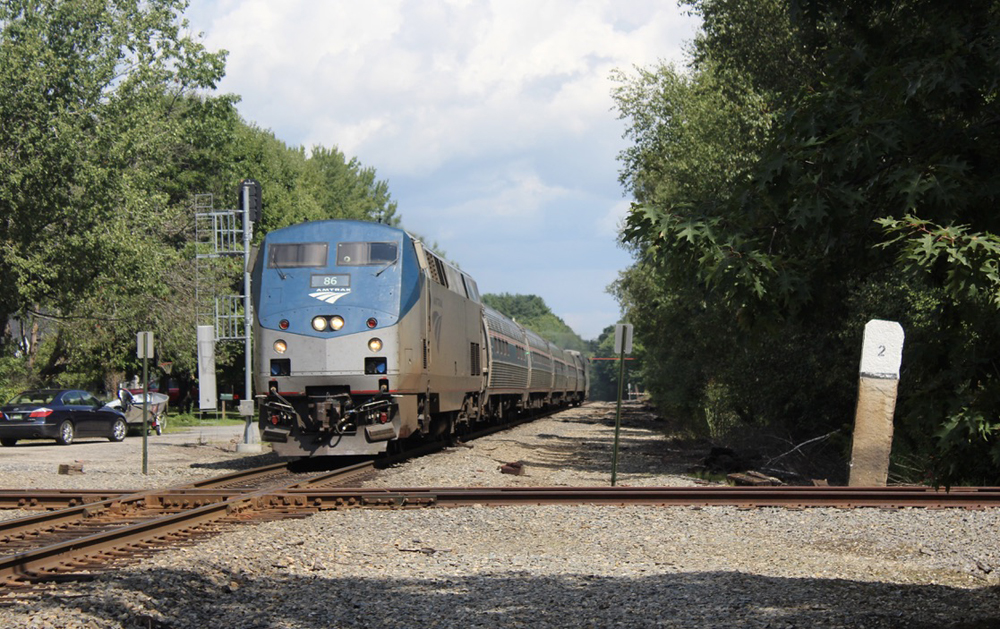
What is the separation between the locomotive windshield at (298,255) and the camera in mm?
17031

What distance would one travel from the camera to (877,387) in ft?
42.1

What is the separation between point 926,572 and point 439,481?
8377 mm

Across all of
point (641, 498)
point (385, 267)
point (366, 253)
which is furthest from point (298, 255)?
point (641, 498)

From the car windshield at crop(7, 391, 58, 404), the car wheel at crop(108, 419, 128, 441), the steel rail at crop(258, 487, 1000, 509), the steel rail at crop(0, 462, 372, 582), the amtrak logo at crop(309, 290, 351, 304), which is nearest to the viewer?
the steel rail at crop(0, 462, 372, 582)

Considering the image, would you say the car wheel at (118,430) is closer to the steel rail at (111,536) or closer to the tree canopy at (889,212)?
the steel rail at (111,536)

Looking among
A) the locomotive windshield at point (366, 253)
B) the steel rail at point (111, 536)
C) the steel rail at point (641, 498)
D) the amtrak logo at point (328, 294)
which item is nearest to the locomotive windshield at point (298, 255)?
the locomotive windshield at point (366, 253)

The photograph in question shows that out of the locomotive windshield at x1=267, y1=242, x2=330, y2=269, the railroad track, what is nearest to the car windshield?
the locomotive windshield at x1=267, y1=242, x2=330, y2=269

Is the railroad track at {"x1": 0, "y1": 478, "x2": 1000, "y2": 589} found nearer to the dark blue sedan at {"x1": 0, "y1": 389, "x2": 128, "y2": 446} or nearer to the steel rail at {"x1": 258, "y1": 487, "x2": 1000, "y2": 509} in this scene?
the steel rail at {"x1": 258, "y1": 487, "x2": 1000, "y2": 509}

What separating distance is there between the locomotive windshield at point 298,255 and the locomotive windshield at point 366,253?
0.91 ft

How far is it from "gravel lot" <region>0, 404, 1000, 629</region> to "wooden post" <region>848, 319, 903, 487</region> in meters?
1.46

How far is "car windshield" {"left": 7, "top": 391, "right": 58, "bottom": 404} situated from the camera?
2698cm

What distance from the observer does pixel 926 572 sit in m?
8.71

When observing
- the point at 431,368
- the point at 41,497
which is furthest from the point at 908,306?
the point at 41,497

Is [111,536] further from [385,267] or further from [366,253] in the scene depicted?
[366,253]
